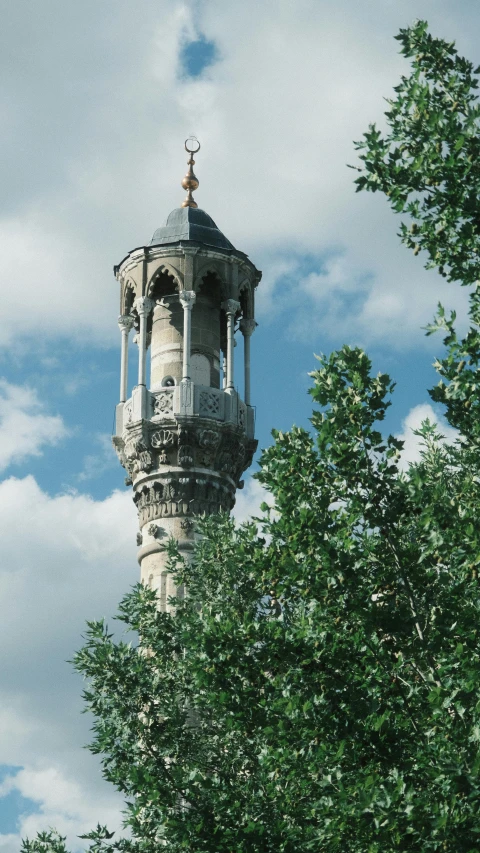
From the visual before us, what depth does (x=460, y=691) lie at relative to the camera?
16641 millimetres

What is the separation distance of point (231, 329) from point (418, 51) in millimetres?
19936

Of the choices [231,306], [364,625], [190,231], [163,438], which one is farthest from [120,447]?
[364,625]

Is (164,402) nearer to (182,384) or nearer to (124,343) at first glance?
(182,384)

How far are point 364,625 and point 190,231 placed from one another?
918 inches

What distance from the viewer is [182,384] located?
37.8m

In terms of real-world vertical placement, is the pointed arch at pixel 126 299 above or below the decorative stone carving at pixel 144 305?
above

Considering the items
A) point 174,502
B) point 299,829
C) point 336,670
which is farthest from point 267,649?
point 174,502

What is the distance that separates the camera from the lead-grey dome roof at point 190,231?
39.8 meters

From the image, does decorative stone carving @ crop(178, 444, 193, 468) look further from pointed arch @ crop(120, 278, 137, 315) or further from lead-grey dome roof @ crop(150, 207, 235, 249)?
lead-grey dome roof @ crop(150, 207, 235, 249)

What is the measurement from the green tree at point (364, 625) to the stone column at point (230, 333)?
718 inches

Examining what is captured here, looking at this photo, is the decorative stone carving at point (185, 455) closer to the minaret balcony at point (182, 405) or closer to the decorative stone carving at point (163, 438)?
the decorative stone carving at point (163, 438)

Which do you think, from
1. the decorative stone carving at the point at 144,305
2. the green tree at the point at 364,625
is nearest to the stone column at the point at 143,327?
the decorative stone carving at the point at 144,305

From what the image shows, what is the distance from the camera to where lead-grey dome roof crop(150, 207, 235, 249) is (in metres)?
39.8

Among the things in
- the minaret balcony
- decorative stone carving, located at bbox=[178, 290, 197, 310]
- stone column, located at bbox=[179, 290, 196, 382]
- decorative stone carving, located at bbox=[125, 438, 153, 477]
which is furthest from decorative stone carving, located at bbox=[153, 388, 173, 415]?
decorative stone carving, located at bbox=[178, 290, 197, 310]
